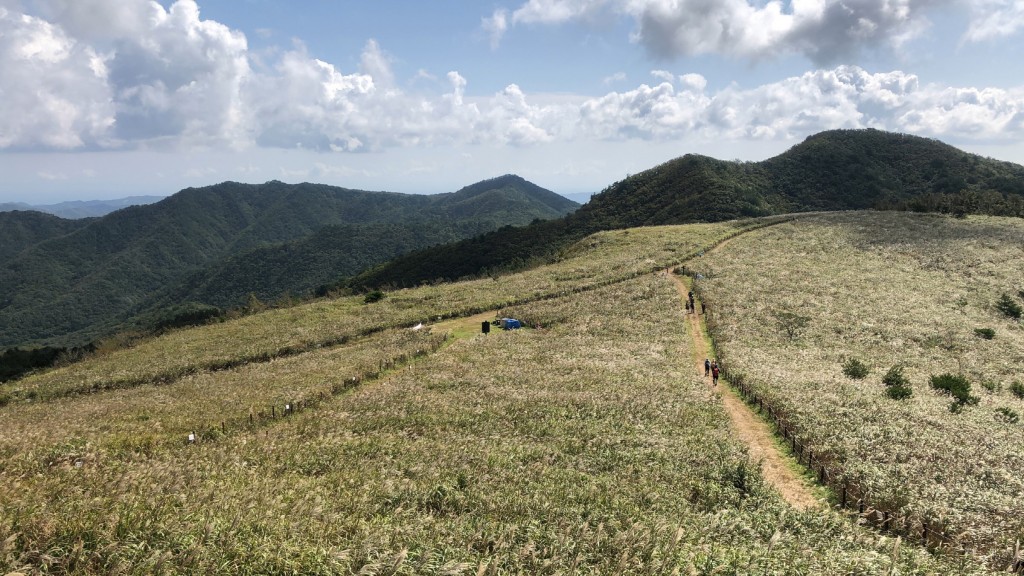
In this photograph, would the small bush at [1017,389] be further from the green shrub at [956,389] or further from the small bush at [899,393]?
the small bush at [899,393]

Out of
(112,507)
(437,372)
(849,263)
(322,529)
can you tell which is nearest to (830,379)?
(437,372)

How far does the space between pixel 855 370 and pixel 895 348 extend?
9762 millimetres

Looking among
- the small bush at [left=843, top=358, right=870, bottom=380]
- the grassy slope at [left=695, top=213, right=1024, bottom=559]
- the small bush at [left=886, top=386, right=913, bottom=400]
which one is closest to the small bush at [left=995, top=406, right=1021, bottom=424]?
the grassy slope at [left=695, top=213, right=1024, bottom=559]

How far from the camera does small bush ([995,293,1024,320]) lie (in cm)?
4850

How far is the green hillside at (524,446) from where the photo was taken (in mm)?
11328

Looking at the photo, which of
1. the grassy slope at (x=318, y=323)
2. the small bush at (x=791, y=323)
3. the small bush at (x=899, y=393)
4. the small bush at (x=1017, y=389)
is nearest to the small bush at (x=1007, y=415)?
the small bush at (x=899, y=393)

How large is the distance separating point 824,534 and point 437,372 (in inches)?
949

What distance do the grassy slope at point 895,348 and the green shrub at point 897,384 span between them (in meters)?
0.61

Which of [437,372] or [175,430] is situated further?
[437,372]

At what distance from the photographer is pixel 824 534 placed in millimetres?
14477

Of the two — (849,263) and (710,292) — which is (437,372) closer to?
(710,292)

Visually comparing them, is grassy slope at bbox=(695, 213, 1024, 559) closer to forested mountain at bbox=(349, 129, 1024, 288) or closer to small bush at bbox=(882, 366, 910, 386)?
small bush at bbox=(882, 366, 910, 386)

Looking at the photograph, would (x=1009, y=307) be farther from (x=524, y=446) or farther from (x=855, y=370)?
(x=524, y=446)

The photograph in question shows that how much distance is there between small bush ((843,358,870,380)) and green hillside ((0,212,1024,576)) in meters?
0.96
